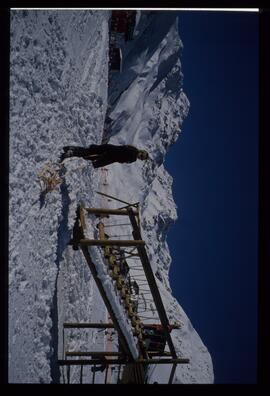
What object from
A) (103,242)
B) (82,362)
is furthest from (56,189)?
(82,362)

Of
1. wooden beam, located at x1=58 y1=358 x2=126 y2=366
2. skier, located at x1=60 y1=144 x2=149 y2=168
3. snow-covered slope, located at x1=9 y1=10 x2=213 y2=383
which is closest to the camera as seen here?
snow-covered slope, located at x1=9 y1=10 x2=213 y2=383

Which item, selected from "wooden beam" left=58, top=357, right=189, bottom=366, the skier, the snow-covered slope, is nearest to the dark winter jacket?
the skier

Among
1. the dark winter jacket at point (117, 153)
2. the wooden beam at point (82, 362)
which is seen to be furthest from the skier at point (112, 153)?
the wooden beam at point (82, 362)

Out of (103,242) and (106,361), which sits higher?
(103,242)

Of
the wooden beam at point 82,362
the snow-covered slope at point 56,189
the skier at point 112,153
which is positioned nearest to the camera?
the snow-covered slope at point 56,189

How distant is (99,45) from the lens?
3803mm

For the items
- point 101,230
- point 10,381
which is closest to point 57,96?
point 101,230

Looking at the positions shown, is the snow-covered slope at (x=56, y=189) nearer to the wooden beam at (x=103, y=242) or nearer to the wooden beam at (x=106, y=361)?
the wooden beam at (x=106, y=361)

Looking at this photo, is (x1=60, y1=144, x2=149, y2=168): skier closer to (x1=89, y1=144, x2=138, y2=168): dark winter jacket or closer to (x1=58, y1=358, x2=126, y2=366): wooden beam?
(x1=89, y1=144, x2=138, y2=168): dark winter jacket

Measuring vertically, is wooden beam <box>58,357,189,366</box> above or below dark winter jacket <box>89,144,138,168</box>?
below

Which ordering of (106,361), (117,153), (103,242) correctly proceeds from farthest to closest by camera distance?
(117,153)
(106,361)
(103,242)

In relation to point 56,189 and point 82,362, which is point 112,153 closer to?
point 56,189
